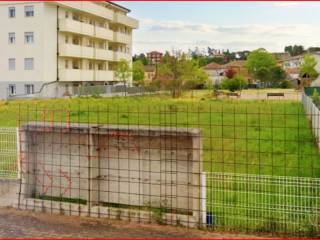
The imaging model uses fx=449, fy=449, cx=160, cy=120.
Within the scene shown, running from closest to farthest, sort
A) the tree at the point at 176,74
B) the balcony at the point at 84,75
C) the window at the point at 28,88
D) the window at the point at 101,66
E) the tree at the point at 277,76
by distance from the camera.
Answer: the window at the point at 28,88
the balcony at the point at 84,75
the tree at the point at 176,74
the window at the point at 101,66
the tree at the point at 277,76

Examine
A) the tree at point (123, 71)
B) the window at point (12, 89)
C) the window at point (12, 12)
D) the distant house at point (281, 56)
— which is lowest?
the window at point (12, 89)

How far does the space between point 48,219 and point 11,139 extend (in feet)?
7.55

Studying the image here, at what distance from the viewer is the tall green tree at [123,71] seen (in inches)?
2025

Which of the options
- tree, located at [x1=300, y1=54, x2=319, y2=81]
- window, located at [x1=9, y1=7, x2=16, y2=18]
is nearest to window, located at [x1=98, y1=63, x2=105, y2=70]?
window, located at [x1=9, y1=7, x2=16, y2=18]

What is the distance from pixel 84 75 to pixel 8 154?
39116 millimetres

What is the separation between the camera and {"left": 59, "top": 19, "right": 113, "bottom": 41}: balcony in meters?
41.9

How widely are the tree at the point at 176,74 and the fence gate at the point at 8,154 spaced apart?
37.0m

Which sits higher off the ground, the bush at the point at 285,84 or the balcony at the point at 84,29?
the balcony at the point at 84,29

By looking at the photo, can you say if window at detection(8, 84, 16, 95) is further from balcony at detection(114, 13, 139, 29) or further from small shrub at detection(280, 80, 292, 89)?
small shrub at detection(280, 80, 292, 89)

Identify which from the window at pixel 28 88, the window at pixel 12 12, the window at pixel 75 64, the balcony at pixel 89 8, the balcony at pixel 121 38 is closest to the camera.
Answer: the window at pixel 28 88

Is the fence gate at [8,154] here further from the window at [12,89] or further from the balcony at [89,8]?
the balcony at [89,8]

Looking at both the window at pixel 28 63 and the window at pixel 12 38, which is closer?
the window at pixel 28 63

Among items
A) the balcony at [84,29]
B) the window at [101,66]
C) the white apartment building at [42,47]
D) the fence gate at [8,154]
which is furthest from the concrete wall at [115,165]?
the window at [101,66]

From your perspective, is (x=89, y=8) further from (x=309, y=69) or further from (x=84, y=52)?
(x=309, y=69)
